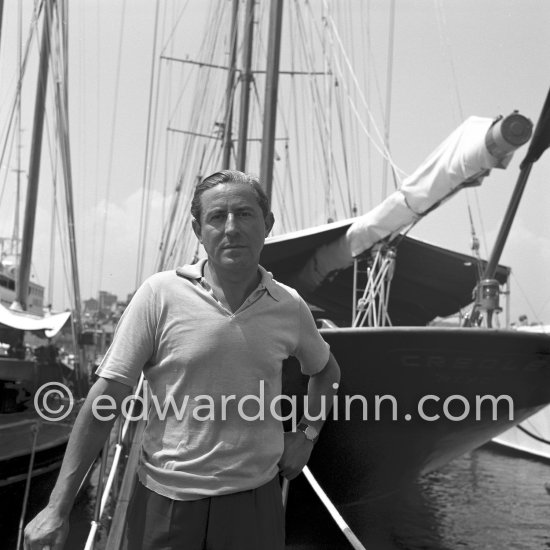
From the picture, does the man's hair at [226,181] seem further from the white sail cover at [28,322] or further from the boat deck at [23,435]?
the white sail cover at [28,322]

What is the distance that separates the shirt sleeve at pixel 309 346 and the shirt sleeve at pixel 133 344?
0.45 m

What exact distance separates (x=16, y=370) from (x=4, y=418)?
31.7 inches

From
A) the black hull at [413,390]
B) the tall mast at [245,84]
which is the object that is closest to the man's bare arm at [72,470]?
the black hull at [413,390]

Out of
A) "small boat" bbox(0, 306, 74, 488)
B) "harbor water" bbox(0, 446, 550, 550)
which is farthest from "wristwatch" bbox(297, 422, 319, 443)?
"small boat" bbox(0, 306, 74, 488)

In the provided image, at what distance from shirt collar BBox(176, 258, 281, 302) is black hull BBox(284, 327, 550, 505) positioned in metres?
4.32

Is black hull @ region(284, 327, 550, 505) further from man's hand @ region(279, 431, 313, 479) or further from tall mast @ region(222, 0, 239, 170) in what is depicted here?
tall mast @ region(222, 0, 239, 170)

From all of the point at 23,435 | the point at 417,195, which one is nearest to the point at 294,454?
the point at 417,195

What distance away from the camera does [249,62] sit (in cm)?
1953

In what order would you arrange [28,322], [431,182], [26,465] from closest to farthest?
[431,182], [26,465], [28,322]

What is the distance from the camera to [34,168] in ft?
61.9

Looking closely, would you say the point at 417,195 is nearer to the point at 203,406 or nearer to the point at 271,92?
the point at 271,92

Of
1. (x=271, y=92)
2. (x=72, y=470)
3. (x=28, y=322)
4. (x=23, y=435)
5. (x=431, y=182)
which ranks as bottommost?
(x=72, y=470)

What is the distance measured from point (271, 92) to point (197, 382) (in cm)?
977

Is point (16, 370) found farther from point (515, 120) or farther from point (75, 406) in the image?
point (515, 120)
